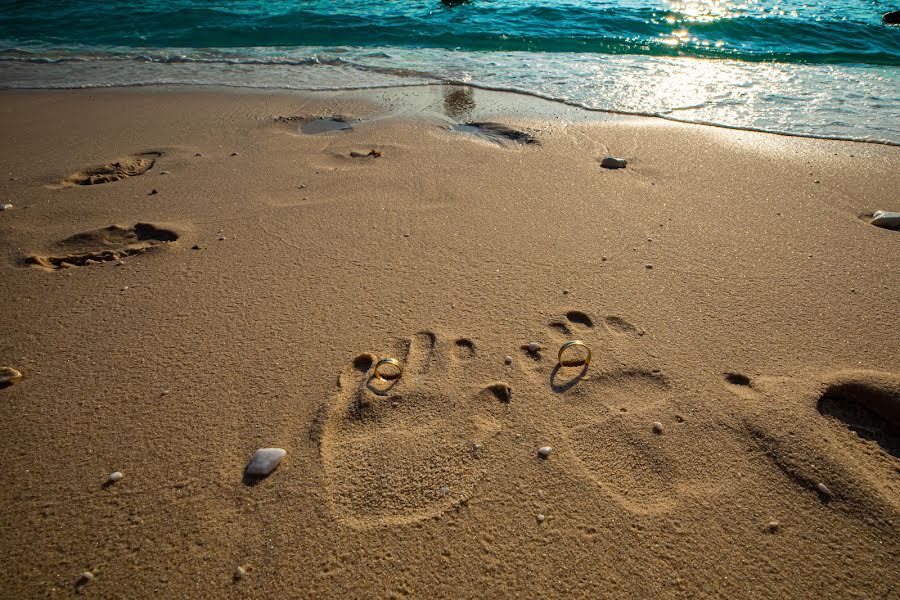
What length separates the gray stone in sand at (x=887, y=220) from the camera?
2.51 meters

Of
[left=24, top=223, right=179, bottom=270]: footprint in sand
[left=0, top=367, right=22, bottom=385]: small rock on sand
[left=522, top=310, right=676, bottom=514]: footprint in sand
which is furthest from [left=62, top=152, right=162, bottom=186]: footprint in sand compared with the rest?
[left=522, top=310, right=676, bottom=514]: footprint in sand

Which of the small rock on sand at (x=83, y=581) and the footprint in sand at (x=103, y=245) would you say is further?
the footprint in sand at (x=103, y=245)

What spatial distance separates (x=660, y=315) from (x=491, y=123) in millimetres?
2647

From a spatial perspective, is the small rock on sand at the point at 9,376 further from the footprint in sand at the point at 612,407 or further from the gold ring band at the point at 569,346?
the gold ring band at the point at 569,346

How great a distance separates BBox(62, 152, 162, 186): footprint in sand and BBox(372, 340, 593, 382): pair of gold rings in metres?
2.44

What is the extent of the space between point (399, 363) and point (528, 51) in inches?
271

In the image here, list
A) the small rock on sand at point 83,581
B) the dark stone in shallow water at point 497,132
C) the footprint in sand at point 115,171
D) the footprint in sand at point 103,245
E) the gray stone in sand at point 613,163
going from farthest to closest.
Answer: the dark stone in shallow water at point 497,132
the gray stone in sand at point 613,163
the footprint in sand at point 115,171
the footprint in sand at point 103,245
the small rock on sand at point 83,581

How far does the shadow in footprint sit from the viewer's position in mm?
1483

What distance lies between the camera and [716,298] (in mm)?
2023

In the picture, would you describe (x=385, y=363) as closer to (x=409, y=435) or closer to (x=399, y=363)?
(x=399, y=363)

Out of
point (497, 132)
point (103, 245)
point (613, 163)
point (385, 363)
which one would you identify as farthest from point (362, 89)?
point (385, 363)

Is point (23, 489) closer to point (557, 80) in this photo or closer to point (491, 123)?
point (491, 123)

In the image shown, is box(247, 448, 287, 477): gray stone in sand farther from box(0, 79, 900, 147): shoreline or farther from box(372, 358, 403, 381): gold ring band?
box(0, 79, 900, 147): shoreline

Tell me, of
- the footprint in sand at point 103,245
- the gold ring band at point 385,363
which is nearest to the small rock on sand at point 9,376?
the footprint in sand at point 103,245
